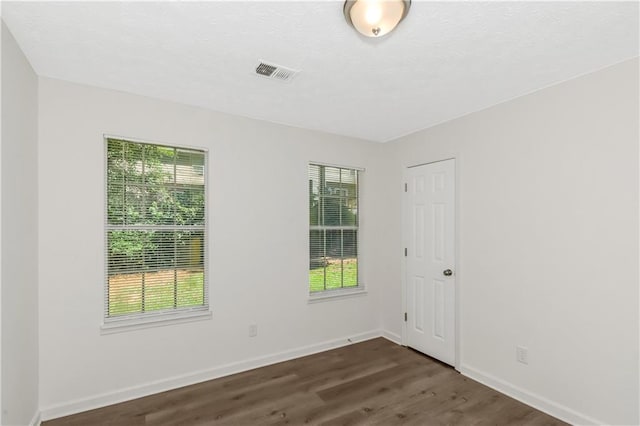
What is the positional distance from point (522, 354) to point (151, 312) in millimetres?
3225

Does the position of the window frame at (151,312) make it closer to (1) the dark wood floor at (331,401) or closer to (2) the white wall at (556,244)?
(1) the dark wood floor at (331,401)

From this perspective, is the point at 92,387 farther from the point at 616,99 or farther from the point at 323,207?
the point at 616,99

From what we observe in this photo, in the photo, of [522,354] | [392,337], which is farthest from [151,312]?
[522,354]

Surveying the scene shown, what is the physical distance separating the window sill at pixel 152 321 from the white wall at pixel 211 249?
0.16ft

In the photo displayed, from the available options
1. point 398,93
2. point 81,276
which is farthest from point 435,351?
point 81,276

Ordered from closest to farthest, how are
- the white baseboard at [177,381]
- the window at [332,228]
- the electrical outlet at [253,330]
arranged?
the white baseboard at [177,381]
the electrical outlet at [253,330]
the window at [332,228]

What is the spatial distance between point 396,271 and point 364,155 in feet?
5.00

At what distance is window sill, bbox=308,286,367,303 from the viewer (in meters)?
3.83

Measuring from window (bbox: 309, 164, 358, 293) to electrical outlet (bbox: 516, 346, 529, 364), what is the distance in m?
1.90

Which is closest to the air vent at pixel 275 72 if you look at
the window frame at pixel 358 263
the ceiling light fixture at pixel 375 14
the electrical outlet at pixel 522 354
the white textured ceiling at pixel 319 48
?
the white textured ceiling at pixel 319 48

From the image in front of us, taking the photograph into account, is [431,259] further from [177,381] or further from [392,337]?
[177,381]

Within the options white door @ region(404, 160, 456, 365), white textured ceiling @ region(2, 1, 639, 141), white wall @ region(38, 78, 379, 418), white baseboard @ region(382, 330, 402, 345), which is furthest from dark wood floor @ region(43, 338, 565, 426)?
white textured ceiling @ region(2, 1, 639, 141)

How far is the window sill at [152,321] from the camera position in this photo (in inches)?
106

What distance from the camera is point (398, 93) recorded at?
2.79 metres
